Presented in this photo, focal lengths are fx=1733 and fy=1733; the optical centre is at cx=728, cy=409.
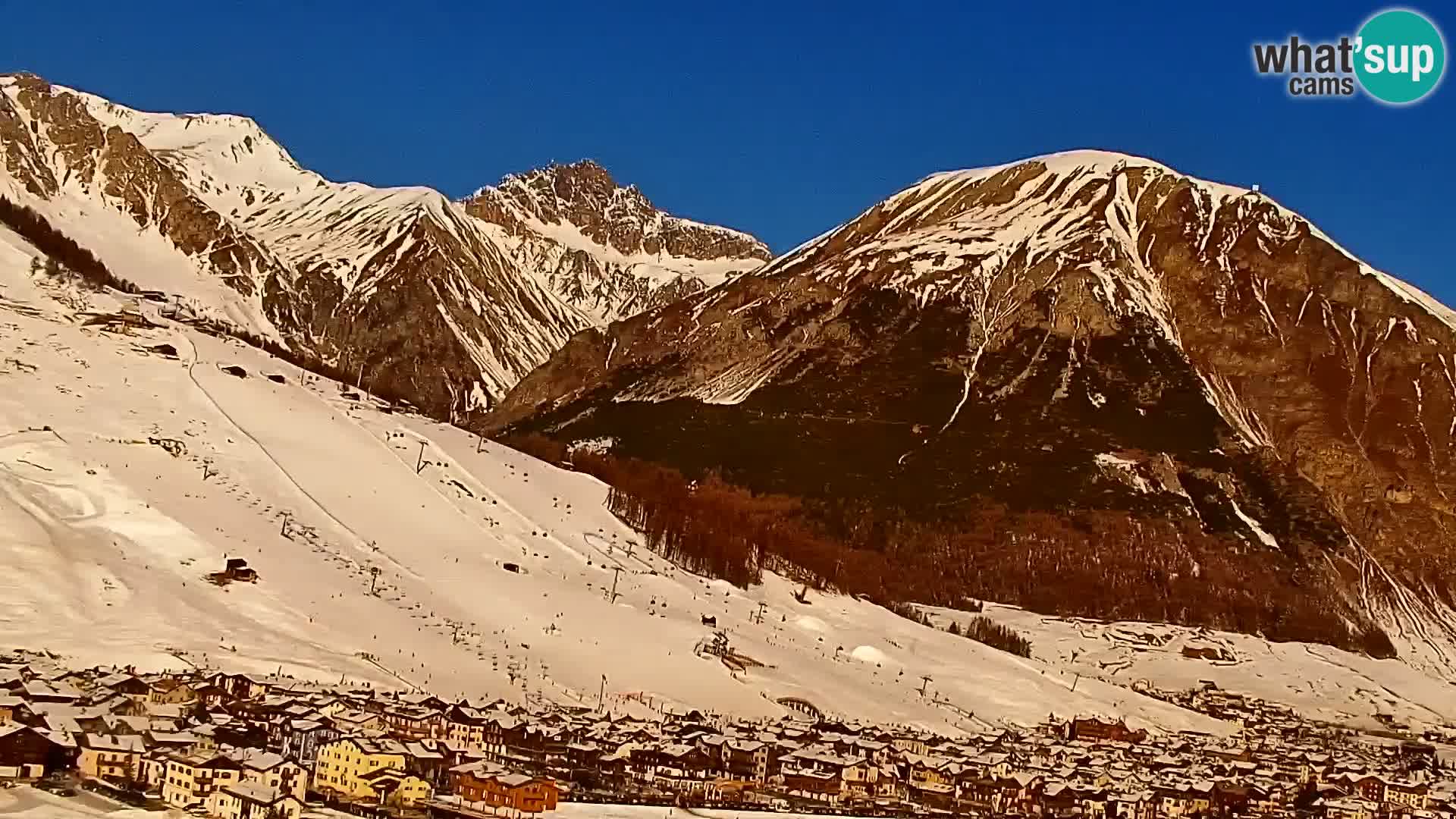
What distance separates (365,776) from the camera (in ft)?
94.9

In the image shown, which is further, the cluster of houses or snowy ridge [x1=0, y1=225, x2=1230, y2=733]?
snowy ridge [x1=0, y1=225, x2=1230, y2=733]

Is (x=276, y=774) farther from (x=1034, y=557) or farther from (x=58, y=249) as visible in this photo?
(x=58, y=249)

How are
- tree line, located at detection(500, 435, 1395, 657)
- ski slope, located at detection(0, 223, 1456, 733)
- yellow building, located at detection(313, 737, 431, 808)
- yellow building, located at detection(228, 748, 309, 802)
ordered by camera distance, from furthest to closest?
tree line, located at detection(500, 435, 1395, 657) → ski slope, located at detection(0, 223, 1456, 733) → yellow building, located at detection(313, 737, 431, 808) → yellow building, located at detection(228, 748, 309, 802)

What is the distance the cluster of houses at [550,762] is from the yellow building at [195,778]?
0.04m

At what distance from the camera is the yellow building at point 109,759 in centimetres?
2716

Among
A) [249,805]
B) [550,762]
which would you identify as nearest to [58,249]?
[550,762]

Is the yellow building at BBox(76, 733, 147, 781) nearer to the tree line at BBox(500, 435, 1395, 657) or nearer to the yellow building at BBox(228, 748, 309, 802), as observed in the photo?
the yellow building at BBox(228, 748, 309, 802)

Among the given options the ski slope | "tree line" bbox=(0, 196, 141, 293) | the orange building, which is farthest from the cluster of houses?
"tree line" bbox=(0, 196, 141, 293)

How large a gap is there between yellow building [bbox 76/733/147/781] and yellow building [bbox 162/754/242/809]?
0.81 metres

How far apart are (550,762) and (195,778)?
9868 mm

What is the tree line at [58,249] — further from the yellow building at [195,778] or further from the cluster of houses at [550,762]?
the yellow building at [195,778]

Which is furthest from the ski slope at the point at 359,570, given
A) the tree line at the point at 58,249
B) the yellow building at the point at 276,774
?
the tree line at the point at 58,249

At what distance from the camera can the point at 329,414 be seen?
71.6 metres

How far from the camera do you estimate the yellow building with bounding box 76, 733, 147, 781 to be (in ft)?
89.1
